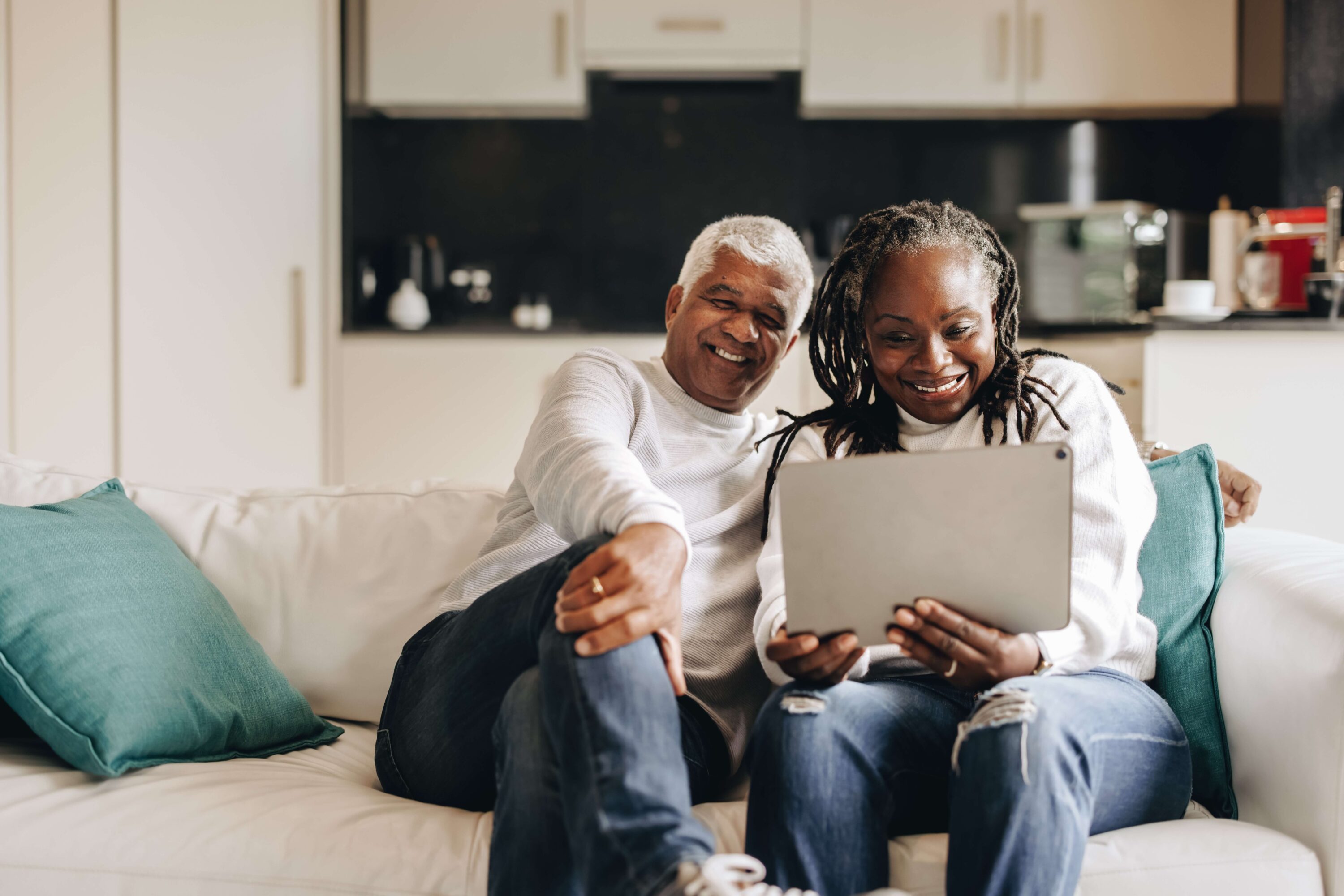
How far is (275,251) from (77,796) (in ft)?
7.12

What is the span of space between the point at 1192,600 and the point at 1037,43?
8.66 feet

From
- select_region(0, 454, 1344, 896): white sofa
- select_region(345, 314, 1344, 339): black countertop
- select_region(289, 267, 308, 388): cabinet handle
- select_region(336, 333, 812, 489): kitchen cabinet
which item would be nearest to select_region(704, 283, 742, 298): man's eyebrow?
select_region(0, 454, 1344, 896): white sofa

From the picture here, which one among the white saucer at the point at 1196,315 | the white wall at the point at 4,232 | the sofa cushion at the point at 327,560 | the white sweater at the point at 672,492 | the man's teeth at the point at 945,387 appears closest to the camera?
the white sweater at the point at 672,492

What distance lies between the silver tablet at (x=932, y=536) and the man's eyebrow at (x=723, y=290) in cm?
53

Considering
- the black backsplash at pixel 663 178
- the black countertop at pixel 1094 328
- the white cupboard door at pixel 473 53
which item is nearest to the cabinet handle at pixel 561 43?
the white cupboard door at pixel 473 53

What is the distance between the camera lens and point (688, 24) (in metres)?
3.43

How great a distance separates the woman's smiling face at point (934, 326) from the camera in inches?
51.1

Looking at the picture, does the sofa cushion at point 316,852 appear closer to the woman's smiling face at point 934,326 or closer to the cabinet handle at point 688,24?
the woman's smiling face at point 934,326

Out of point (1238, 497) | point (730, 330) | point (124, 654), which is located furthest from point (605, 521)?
point (1238, 497)

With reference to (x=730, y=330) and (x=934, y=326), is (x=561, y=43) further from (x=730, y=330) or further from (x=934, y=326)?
(x=934, y=326)

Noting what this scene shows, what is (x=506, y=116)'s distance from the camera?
3.69 metres

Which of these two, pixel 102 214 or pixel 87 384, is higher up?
pixel 102 214

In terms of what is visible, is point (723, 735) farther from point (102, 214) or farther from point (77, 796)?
point (102, 214)

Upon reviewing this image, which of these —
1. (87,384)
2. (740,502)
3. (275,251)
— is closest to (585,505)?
(740,502)
